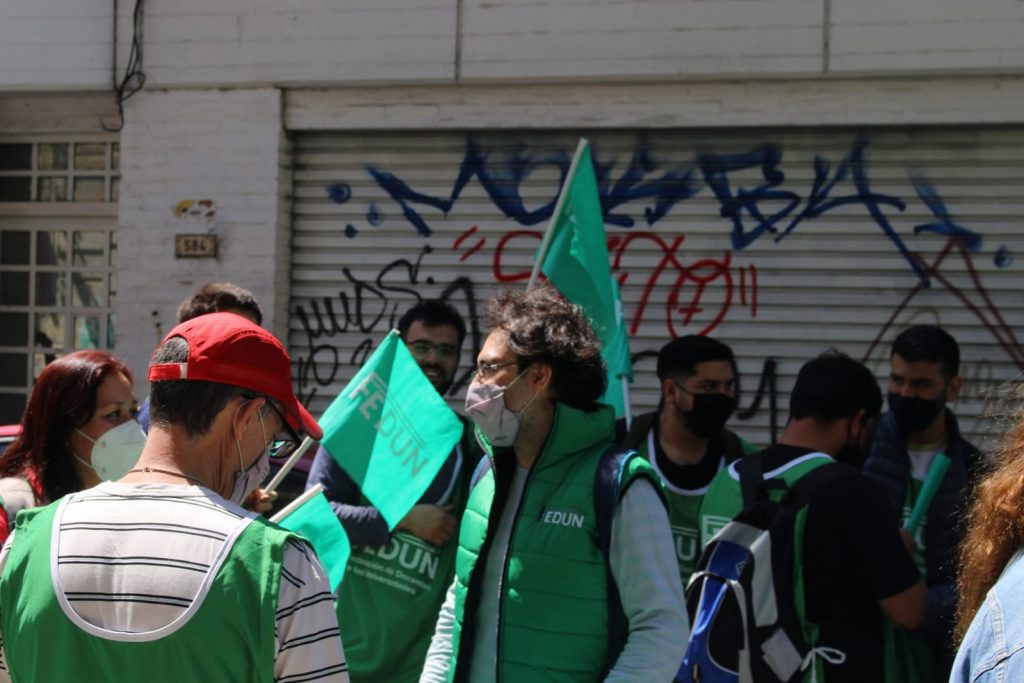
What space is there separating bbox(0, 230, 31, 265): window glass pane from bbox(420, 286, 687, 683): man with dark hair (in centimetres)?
587

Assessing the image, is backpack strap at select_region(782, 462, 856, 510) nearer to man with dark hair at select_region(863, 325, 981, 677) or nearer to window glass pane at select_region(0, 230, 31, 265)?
man with dark hair at select_region(863, 325, 981, 677)

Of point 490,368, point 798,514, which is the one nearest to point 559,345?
point 490,368

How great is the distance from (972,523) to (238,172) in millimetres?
5812

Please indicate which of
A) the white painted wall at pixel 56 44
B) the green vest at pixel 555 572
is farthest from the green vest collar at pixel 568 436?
the white painted wall at pixel 56 44

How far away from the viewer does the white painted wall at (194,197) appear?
7.07m

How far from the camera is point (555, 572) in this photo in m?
2.58

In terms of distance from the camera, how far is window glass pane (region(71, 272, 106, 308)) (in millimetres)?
7699

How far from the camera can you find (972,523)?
206 centimetres

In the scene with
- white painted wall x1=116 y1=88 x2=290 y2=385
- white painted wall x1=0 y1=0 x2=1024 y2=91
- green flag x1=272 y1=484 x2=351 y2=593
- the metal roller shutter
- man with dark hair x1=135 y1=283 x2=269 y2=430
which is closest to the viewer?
green flag x1=272 y1=484 x2=351 y2=593

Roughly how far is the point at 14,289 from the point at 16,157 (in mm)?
894

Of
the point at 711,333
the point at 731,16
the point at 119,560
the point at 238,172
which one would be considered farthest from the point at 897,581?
the point at 238,172

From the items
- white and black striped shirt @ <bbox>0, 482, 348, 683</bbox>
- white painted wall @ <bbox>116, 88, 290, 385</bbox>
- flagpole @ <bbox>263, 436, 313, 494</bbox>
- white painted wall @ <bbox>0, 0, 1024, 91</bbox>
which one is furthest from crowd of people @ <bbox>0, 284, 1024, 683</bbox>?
white painted wall @ <bbox>0, 0, 1024, 91</bbox>

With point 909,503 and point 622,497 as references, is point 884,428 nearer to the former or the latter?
point 909,503

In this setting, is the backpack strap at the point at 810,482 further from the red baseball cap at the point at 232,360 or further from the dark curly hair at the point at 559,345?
the red baseball cap at the point at 232,360
